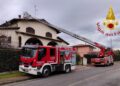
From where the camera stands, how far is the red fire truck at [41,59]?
72.6 feet

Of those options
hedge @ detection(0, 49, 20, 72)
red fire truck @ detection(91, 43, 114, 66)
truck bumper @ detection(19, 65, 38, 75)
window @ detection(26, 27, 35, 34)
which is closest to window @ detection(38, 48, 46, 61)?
truck bumper @ detection(19, 65, 38, 75)

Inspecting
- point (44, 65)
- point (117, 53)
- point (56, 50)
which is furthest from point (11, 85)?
point (117, 53)

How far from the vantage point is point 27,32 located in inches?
1582

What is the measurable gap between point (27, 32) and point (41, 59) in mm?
18280

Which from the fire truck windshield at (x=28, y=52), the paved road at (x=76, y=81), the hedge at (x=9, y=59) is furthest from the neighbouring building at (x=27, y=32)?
the paved road at (x=76, y=81)

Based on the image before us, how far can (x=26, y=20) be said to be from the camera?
4000cm

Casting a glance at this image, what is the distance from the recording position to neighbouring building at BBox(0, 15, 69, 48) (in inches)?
1469

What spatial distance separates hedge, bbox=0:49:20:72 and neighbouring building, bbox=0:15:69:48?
337 inches

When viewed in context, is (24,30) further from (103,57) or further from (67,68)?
(67,68)

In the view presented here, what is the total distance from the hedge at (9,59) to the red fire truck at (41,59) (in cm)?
241

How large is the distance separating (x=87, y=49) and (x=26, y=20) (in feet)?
96.9

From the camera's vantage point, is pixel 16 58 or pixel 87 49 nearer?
pixel 16 58

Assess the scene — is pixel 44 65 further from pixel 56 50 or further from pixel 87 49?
pixel 87 49

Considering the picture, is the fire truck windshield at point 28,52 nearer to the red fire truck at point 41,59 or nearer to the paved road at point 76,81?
the red fire truck at point 41,59
